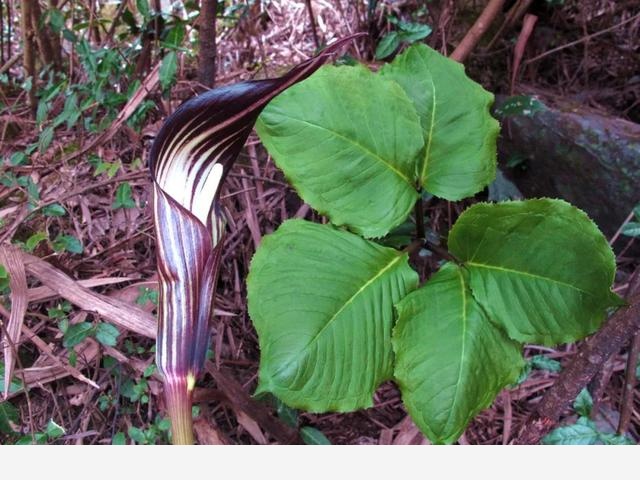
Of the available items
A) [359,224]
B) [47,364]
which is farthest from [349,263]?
[47,364]

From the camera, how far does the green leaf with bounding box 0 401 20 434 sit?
77cm

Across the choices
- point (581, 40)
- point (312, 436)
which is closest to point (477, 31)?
point (581, 40)

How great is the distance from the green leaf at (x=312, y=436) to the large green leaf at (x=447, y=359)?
8.2 inches

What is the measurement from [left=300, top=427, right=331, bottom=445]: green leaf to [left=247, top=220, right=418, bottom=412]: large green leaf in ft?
0.61

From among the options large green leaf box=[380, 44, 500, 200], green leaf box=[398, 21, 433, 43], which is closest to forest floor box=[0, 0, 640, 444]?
green leaf box=[398, 21, 433, 43]

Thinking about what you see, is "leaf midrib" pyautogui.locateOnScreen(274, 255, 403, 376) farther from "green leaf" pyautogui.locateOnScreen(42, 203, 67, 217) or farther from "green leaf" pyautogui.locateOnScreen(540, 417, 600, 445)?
"green leaf" pyautogui.locateOnScreen(42, 203, 67, 217)

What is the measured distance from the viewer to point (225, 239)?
2.82ft

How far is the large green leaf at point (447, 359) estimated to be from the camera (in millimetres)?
617

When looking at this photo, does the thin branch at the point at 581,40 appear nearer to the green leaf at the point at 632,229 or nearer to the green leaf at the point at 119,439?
the green leaf at the point at 632,229

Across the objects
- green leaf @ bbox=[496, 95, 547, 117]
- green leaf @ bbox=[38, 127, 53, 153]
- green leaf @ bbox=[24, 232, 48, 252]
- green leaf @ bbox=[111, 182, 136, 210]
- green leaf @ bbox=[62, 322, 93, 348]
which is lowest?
green leaf @ bbox=[62, 322, 93, 348]

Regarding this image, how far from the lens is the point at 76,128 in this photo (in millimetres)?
1146

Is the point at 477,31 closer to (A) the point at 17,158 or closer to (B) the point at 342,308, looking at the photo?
(B) the point at 342,308

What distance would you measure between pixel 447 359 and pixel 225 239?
1.25 ft

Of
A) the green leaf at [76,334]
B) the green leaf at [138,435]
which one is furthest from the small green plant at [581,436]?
the green leaf at [76,334]
